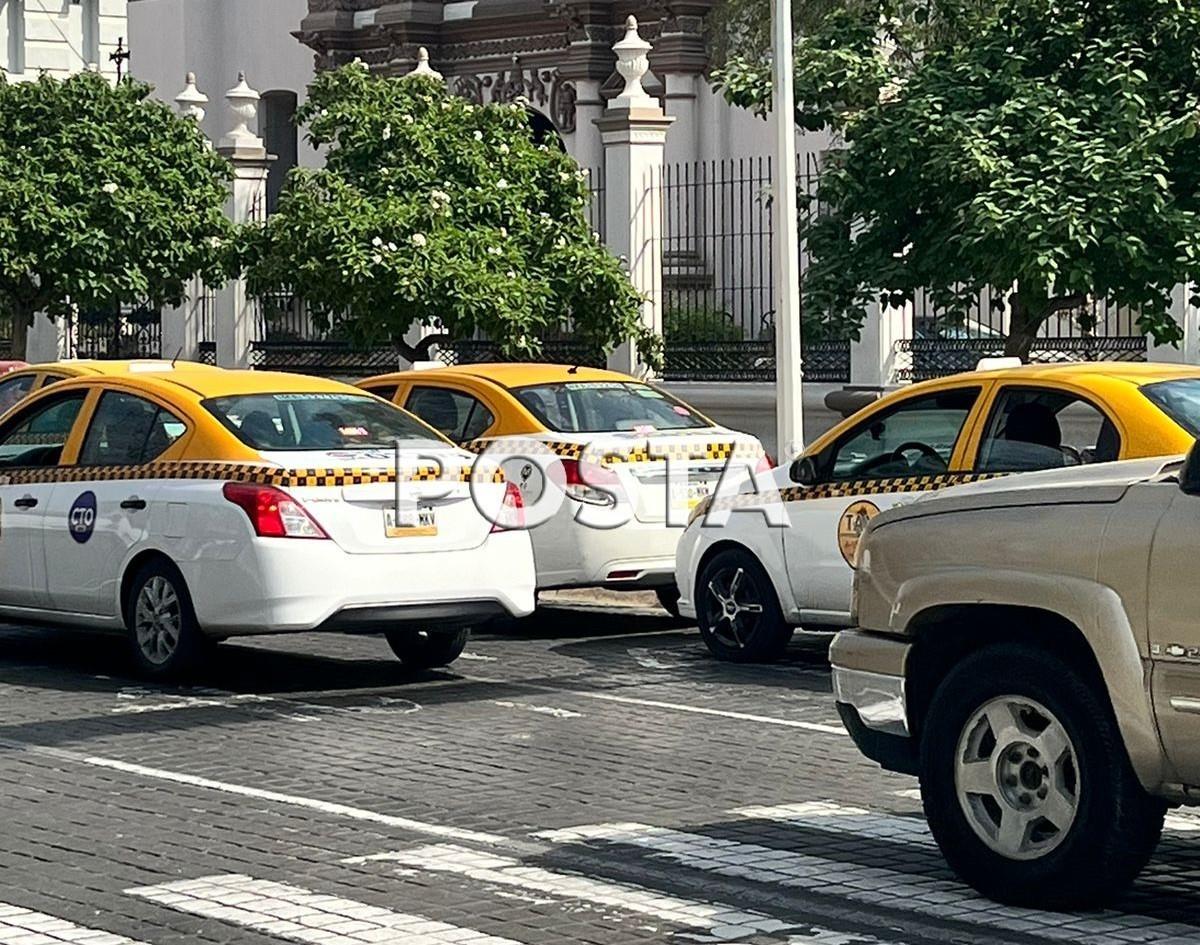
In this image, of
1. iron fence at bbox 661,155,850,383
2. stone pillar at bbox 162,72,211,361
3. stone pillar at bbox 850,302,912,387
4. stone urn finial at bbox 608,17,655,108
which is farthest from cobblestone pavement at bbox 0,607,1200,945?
stone pillar at bbox 162,72,211,361

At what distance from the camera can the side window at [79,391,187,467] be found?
13.4m

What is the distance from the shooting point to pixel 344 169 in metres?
23.0

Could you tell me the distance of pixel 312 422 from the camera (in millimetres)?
13359

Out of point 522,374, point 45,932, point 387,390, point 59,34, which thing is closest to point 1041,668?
point 45,932

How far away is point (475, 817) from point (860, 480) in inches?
181

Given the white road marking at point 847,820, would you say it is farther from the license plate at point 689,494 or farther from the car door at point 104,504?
the license plate at point 689,494

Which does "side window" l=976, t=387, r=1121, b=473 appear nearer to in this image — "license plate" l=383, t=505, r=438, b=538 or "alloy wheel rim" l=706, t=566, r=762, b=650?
"alloy wheel rim" l=706, t=566, r=762, b=650

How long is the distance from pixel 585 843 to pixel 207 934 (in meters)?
1.76

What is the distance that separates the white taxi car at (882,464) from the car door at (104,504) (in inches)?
123

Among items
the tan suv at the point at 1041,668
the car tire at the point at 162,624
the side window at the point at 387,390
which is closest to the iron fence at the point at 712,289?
the side window at the point at 387,390

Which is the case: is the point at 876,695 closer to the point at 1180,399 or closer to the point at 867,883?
the point at 867,883

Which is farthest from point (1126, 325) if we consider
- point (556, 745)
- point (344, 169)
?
point (556, 745)

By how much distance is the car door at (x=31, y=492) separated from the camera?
45.7 feet

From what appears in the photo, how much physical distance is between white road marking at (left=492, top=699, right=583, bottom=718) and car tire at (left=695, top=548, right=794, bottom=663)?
6.23ft
